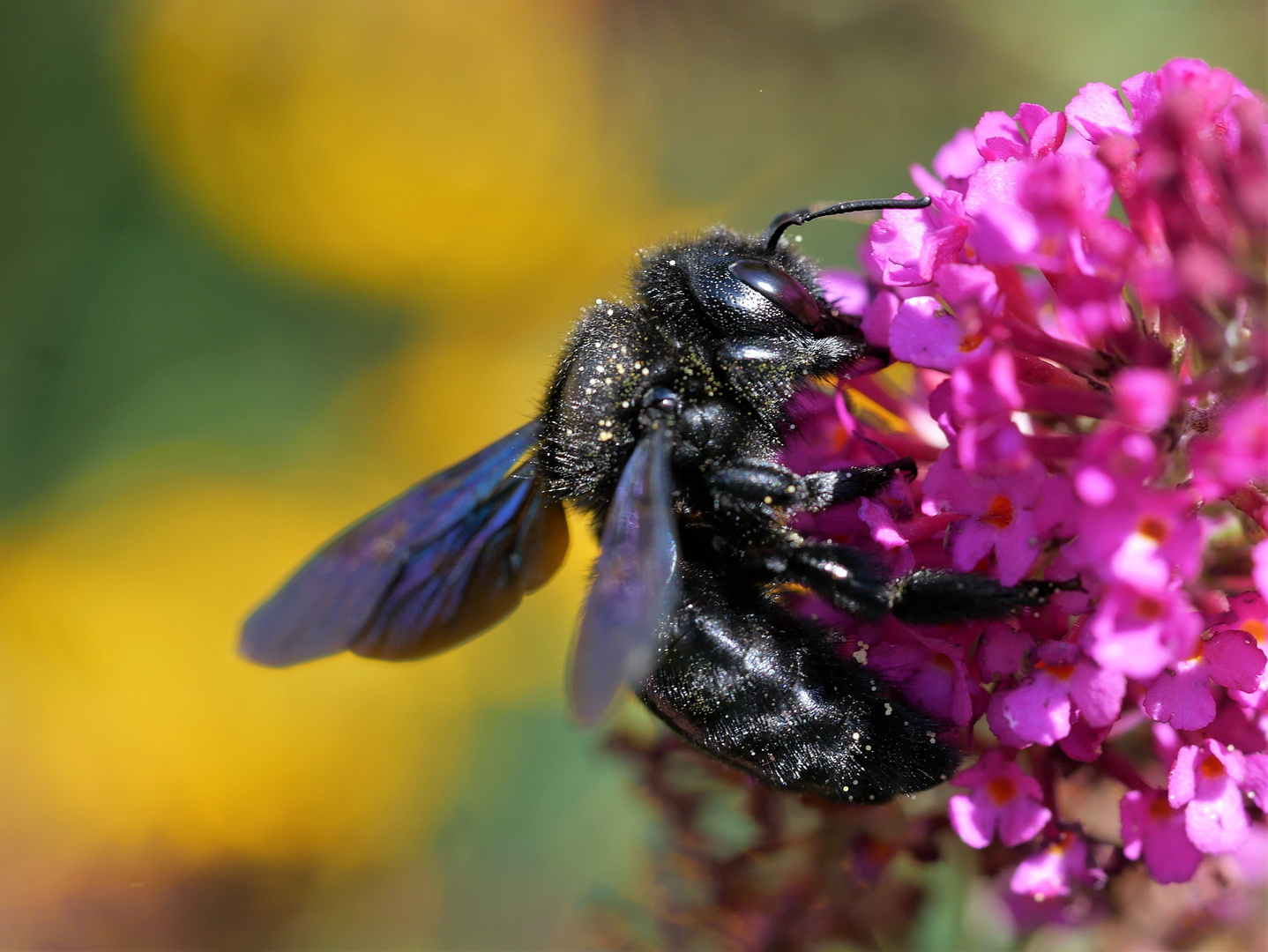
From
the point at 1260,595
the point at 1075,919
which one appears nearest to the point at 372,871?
the point at 1075,919

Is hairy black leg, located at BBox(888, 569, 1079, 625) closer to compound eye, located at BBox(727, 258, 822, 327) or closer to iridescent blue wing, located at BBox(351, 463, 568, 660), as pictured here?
compound eye, located at BBox(727, 258, 822, 327)

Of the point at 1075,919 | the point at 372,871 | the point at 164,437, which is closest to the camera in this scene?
the point at 1075,919

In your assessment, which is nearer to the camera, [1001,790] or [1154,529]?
[1154,529]

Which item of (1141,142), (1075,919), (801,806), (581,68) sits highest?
(581,68)

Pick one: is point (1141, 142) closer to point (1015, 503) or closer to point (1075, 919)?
point (1015, 503)

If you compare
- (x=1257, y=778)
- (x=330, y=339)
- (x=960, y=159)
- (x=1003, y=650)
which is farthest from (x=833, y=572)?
(x=330, y=339)

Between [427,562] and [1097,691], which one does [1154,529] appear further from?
[427,562]
